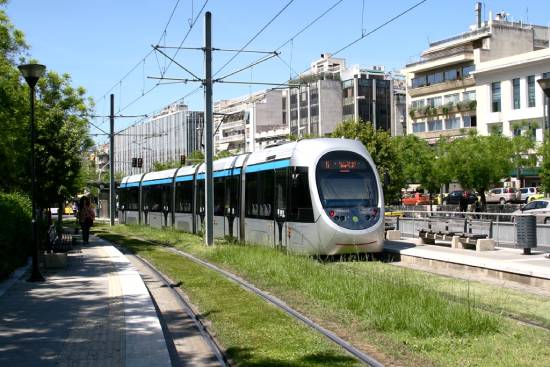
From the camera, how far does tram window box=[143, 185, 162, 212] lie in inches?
1331

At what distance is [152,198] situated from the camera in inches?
1383

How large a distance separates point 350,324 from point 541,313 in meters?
3.00

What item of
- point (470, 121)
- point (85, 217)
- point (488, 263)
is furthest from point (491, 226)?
point (470, 121)

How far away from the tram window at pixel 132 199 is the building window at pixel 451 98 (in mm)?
45035

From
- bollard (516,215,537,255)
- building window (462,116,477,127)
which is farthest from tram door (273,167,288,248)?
building window (462,116,477,127)

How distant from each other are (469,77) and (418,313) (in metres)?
68.0

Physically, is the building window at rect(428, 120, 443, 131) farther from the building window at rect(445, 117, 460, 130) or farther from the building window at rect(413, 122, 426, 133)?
the building window at rect(445, 117, 460, 130)

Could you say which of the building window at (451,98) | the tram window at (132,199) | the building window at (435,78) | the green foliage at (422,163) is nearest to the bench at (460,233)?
the tram window at (132,199)

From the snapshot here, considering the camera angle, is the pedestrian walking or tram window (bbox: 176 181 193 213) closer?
the pedestrian walking

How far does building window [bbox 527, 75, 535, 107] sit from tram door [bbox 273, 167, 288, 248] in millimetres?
49336

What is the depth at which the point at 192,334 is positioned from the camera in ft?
28.5

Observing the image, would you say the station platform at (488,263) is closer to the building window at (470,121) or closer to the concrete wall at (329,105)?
the building window at (470,121)

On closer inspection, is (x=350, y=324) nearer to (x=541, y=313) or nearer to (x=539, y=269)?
(x=541, y=313)

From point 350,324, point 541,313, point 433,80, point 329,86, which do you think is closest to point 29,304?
point 350,324
